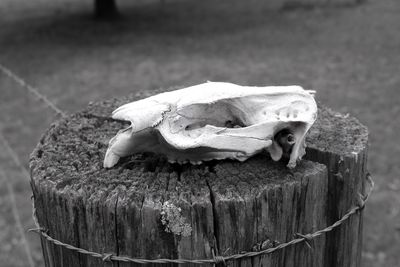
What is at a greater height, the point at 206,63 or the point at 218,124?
the point at 218,124

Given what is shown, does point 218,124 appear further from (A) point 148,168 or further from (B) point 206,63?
(B) point 206,63

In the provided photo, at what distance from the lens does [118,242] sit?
5.96 feet

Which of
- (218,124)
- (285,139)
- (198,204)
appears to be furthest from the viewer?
(218,124)

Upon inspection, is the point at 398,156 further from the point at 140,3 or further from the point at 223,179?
the point at 140,3

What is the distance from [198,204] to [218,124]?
45 centimetres

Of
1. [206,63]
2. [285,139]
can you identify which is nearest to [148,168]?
[285,139]

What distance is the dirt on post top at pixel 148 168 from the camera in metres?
1.88

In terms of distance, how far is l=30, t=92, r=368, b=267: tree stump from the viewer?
5.81ft

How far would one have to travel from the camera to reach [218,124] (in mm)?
2102

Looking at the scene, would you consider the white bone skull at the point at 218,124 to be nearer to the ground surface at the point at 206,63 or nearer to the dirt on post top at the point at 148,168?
the dirt on post top at the point at 148,168

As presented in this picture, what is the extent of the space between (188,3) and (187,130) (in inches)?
620

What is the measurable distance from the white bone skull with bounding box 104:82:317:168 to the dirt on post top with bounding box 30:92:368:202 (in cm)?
5

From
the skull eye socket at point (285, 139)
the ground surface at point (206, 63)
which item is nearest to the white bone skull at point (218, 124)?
the skull eye socket at point (285, 139)

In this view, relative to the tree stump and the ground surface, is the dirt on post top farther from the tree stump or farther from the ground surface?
the ground surface
